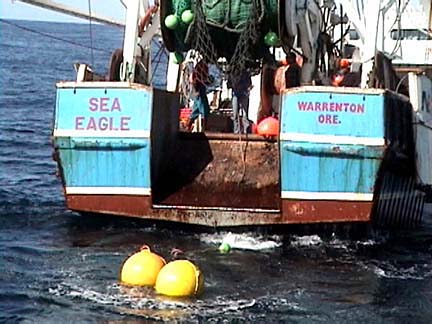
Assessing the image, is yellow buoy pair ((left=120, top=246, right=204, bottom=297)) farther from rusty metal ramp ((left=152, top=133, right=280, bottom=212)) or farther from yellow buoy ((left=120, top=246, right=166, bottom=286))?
rusty metal ramp ((left=152, top=133, right=280, bottom=212))

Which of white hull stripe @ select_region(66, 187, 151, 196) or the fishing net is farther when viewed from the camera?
the fishing net

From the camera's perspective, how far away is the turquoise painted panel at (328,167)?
12609mm

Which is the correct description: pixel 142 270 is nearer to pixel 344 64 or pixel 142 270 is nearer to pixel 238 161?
pixel 238 161

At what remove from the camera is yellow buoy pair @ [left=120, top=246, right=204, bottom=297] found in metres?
10.4

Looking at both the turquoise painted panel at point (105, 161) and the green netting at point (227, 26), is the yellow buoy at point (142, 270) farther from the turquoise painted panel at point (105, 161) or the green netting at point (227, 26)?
the green netting at point (227, 26)

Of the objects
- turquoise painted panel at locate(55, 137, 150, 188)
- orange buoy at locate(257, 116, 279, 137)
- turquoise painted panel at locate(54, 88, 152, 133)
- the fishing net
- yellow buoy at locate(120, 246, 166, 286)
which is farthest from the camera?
orange buoy at locate(257, 116, 279, 137)

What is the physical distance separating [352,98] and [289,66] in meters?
2.64

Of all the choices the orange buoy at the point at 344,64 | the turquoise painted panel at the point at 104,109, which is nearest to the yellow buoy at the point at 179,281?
the turquoise painted panel at the point at 104,109

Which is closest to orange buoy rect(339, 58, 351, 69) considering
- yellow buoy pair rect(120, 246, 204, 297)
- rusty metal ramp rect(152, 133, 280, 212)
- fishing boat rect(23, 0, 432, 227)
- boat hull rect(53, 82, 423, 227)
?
fishing boat rect(23, 0, 432, 227)

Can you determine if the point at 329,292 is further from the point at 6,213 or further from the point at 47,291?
the point at 6,213

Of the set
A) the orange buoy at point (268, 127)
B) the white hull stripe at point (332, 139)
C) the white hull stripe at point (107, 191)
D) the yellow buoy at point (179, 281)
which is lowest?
the yellow buoy at point (179, 281)

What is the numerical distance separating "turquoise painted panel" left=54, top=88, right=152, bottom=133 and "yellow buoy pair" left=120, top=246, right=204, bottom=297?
2514mm

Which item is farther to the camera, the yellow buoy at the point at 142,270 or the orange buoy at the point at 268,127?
the orange buoy at the point at 268,127

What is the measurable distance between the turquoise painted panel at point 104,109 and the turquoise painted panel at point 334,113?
70.6 inches
